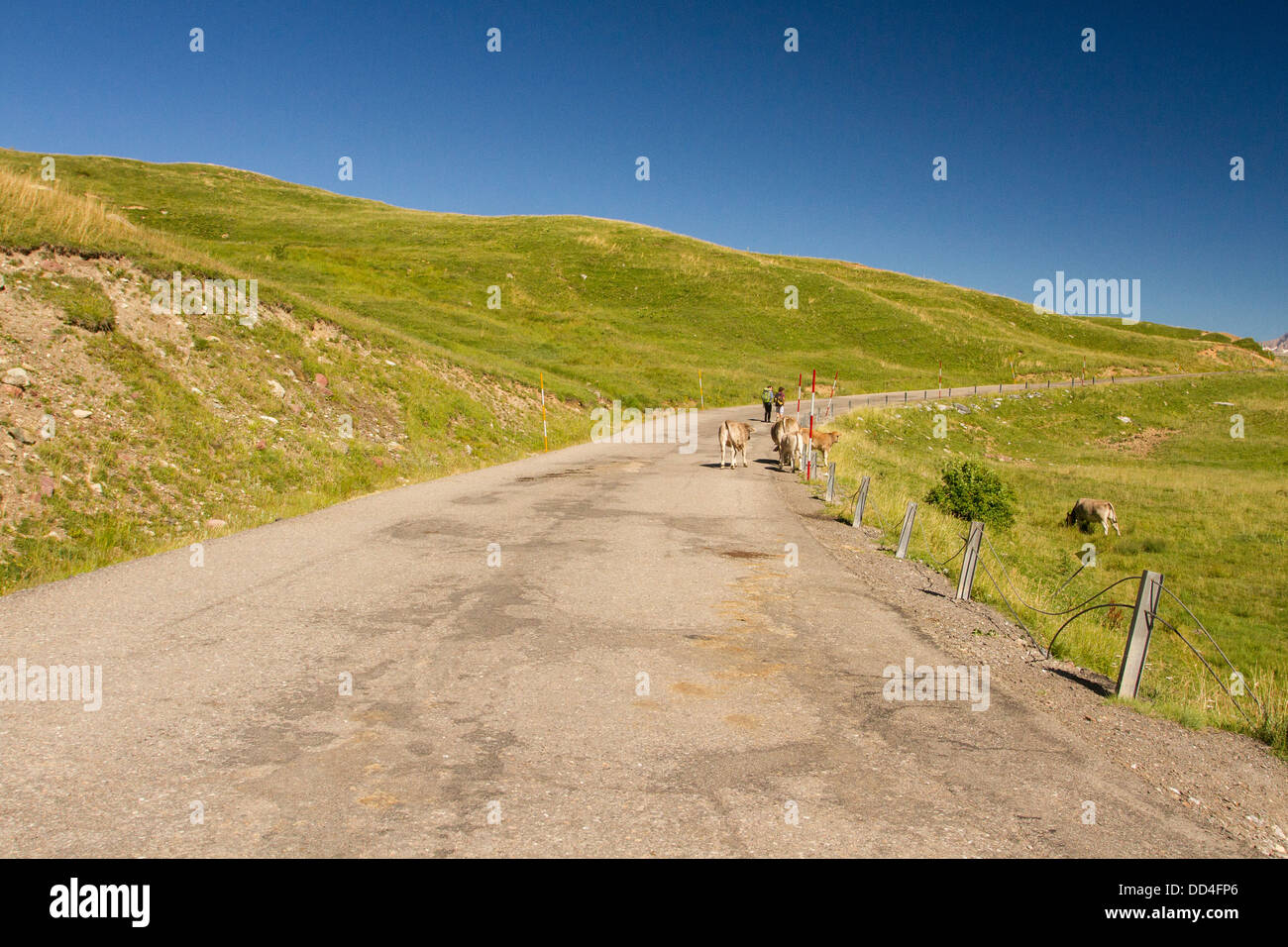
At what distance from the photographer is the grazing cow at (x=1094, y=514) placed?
798 inches

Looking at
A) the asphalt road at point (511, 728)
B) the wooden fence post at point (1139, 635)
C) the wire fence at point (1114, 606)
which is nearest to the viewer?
the asphalt road at point (511, 728)

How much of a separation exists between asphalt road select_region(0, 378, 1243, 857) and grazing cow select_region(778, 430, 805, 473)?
39.5ft

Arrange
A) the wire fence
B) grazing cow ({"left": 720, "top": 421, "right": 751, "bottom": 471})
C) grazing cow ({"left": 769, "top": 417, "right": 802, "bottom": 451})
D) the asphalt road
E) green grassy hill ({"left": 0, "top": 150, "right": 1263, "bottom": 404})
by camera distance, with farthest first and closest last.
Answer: green grassy hill ({"left": 0, "top": 150, "right": 1263, "bottom": 404}) → grazing cow ({"left": 769, "top": 417, "right": 802, "bottom": 451}) → grazing cow ({"left": 720, "top": 421, "right": 751, "bottom": 471}) → the wire fence → the asphalt road

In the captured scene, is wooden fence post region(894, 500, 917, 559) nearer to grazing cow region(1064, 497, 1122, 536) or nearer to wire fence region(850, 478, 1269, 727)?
wire fence region(850, 478, 1269, 727)

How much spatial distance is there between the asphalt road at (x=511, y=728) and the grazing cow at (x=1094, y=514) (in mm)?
14617

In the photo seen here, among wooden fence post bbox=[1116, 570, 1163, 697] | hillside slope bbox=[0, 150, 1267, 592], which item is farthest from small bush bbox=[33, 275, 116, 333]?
wooden fence post bbox=[1116, 570, 1163, 697]

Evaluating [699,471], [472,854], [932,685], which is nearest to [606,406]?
[699,471]

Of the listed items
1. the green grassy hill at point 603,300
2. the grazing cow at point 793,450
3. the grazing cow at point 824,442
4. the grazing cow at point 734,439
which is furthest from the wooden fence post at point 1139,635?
the green grassy hill at point 603,300

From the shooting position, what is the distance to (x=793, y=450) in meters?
21.3

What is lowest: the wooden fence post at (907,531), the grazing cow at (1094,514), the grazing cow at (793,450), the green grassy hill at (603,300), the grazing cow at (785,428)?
the grazing cow at (1094,514)

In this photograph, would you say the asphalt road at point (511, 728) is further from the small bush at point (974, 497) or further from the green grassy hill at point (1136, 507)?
the small bush at point (974, 497)

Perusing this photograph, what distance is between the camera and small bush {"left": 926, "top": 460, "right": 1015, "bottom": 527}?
65.6ft
